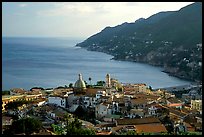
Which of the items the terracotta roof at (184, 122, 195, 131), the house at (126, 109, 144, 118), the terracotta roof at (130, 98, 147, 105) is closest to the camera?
the terracotta roof at (184, 122, 195, 131)

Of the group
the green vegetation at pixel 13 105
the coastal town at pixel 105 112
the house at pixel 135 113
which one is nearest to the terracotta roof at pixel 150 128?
the coastal town at pixel 105 112

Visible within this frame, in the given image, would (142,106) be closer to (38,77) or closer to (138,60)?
(38,77)

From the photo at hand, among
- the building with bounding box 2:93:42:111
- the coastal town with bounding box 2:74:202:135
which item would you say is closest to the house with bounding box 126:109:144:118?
the coastal town with bounding box 2:74:202:135

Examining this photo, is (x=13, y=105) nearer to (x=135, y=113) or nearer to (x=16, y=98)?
(x=16, y=98)

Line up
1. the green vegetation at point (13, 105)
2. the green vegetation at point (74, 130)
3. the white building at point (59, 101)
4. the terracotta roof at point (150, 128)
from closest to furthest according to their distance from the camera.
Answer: the green vegetation at point (74, 130) → the terracotta roof at point (150, 128) → the green vegetation at point (13, 105) → the white building at point (59, 101)

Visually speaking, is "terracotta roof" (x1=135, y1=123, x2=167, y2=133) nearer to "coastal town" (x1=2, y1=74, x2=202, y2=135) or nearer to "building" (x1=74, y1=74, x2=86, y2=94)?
"coastal town" (x1=2, y1=74, x2=202, y2=135)

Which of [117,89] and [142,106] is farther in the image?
[117,89]

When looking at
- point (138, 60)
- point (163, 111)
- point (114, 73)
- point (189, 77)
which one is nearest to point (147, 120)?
point (163, 111)

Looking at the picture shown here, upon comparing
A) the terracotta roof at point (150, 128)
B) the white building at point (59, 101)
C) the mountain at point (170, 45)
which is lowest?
the terracotta roof at point (150, 128)

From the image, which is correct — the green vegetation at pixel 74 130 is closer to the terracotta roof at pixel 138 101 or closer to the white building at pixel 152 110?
the white building at pixel 152 110
